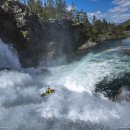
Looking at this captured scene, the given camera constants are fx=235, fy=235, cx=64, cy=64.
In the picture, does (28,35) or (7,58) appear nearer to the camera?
(7,58)

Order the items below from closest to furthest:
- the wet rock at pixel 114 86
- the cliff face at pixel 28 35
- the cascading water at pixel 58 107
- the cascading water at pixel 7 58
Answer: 1. the cascading water at pixel 58 107
2. the wet rock at pixel 114 86
3. the cascading water at pixel 7 58
4. the cliff face at pixel 28 35

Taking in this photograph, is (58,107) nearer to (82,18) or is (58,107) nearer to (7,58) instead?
(7,58)

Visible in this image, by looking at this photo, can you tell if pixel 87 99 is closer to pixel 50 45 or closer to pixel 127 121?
pixel 127 121

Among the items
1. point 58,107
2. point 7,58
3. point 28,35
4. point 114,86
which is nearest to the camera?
point 58,107

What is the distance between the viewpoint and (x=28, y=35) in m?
59.5

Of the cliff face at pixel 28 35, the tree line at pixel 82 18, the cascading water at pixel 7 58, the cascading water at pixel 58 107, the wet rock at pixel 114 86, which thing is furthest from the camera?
the tree line at pixel 82 18

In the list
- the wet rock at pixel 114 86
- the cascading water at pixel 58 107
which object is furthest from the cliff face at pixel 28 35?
the wet rock at pixel 114 86

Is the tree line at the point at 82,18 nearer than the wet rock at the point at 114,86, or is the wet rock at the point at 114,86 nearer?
the wet rock at the point at 114,86

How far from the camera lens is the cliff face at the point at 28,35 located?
2154 inches

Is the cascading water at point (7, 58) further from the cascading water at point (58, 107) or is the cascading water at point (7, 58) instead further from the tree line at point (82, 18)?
the tree line at point (82, 18)

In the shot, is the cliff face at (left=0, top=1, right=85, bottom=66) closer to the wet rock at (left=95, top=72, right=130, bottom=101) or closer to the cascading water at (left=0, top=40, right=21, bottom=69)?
the cascading water at (left=0, top=40, right=21, bottom=69)

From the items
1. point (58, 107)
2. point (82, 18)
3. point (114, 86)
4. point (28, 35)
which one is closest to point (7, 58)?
point (28, 35)

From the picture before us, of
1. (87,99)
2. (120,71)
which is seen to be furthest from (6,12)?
(87,99)

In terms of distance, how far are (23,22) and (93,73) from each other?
2730 centimetres
